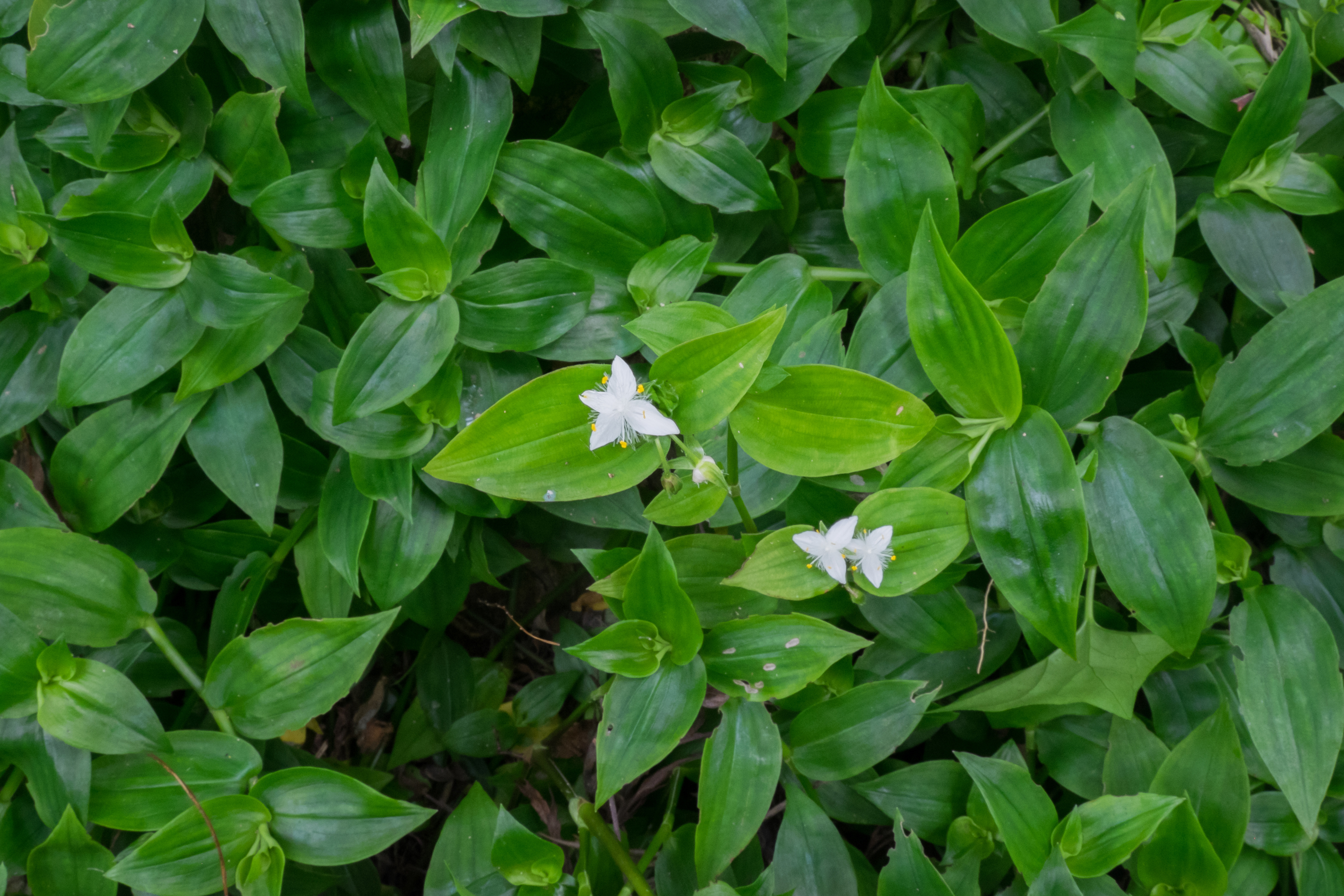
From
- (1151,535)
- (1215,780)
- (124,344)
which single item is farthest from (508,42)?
(1215,780)

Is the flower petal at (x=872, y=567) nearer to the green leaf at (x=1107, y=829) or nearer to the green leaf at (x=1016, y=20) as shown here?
the green leaf at (x=1107, y=829)

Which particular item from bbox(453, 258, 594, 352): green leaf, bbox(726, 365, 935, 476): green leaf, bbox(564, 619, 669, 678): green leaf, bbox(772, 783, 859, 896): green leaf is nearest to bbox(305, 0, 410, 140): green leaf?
bbox(453, 258, 594, 352): green leaf

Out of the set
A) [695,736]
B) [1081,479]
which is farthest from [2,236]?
[1081,479]

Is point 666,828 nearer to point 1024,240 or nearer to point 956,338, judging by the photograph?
point 956,338

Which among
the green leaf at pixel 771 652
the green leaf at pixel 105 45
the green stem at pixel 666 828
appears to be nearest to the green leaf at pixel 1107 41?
the green leaf at pixel 771 652

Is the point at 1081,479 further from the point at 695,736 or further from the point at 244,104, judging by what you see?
the point at 244,104


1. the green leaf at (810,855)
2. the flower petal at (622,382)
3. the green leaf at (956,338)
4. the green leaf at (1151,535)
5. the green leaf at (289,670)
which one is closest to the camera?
the flower petal at (622,382)
